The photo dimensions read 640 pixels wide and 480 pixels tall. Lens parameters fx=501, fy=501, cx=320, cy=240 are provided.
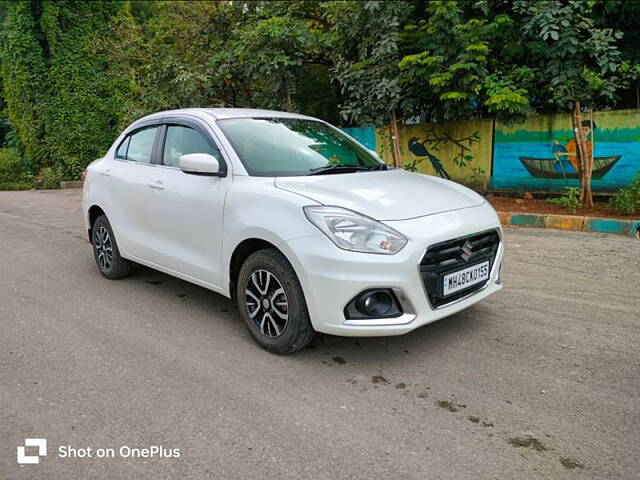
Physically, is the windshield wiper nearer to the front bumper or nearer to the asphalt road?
the front bumper

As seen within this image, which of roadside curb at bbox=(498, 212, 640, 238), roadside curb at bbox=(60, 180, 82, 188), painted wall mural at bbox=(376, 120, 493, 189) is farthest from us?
roadside curb at bbox=(60, 180, 82, 188)

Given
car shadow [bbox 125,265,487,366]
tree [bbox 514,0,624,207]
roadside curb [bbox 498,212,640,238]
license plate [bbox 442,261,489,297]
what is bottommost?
car shadow [bbox 125,265,487,366]

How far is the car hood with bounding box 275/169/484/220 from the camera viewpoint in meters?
3.17

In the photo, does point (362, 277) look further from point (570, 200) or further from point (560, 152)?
point (560, 152)

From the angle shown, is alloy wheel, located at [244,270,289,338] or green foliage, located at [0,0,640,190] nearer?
alloy wheel, located at [244,270,289,338]

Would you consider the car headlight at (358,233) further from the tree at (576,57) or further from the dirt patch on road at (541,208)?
the tree at (576,57)

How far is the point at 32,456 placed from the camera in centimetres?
240

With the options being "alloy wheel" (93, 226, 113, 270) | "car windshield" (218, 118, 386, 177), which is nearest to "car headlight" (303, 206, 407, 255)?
"car windshield" (218, 118, 386, 177)

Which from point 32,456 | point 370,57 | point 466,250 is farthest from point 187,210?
point 370,57

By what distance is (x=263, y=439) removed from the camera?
2492 millimetres

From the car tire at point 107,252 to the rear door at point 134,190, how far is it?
0.68ft

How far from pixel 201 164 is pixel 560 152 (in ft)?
23.6

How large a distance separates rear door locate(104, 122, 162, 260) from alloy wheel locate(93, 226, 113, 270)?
30 centimetres

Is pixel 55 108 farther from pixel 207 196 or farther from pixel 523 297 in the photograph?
pixel 523 297
